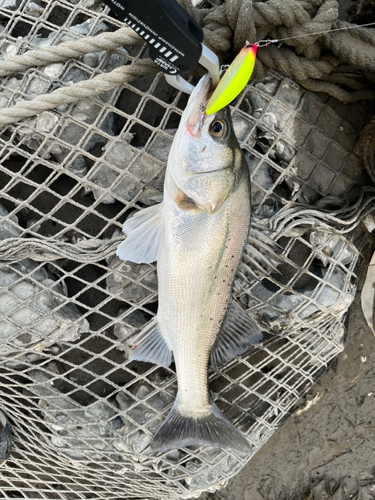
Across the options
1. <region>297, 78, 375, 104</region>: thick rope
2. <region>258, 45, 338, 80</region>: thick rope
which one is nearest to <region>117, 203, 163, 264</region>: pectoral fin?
<region>258, 45, 338, 80</region>: thick rope

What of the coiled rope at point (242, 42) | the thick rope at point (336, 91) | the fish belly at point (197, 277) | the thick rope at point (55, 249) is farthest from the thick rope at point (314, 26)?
the thick rope at point (55, 249)

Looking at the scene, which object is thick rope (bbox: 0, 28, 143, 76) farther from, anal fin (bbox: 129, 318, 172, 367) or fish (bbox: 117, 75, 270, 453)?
anal fin (bbox: 129, 318, 172, 367)

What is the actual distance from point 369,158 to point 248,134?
0.69m

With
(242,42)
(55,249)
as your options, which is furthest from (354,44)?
(55,249)

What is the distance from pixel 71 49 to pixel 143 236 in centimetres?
86

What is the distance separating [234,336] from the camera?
184cm

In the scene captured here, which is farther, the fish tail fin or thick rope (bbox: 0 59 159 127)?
the fish tail fin

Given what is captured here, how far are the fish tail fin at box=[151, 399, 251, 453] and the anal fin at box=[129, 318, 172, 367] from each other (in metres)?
0.25

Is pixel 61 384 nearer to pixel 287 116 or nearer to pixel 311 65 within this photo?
pixel 287 116

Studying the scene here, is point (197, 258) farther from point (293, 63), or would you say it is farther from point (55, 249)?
point (293, 63)


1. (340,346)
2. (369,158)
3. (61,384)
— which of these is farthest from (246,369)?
(369,158)

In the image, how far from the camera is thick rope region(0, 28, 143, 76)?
1651 mm

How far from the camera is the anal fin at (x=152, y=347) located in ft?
6.02

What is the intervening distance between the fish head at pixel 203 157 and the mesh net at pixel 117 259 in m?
0.28
